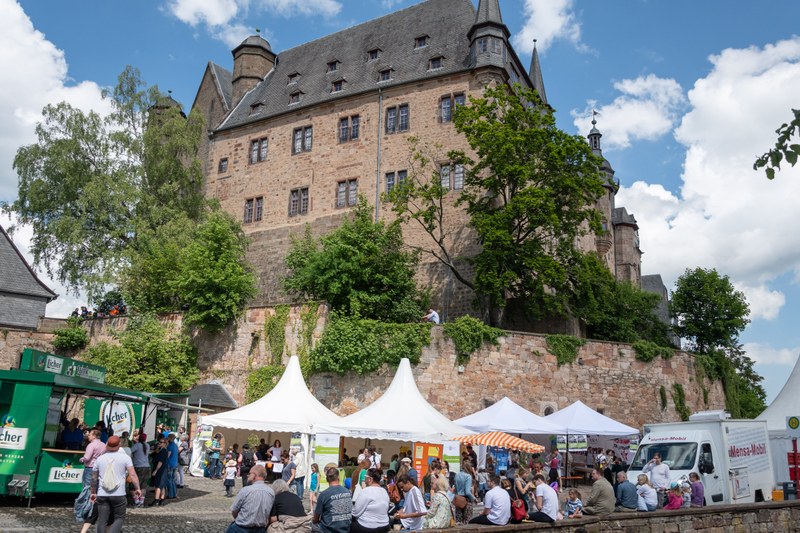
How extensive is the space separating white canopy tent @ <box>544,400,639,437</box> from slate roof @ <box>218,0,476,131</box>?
17645 millimetres

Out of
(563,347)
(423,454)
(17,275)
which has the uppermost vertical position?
(17,275)

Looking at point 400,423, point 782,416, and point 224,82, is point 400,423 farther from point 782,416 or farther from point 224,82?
point 224,82

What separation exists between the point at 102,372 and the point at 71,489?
12.3ft

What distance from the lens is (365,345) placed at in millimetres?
A: 25391

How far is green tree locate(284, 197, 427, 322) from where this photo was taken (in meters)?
28.1

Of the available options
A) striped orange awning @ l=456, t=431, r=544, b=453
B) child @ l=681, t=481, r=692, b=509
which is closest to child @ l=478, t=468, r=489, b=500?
striped orange awning @ l=456, t=431, r=544, b=453

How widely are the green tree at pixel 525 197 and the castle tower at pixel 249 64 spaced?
56.6 ft

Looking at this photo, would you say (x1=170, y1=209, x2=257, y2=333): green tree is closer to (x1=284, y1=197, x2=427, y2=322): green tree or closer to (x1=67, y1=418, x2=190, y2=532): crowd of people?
(x1=284, y1=197, x2=427, y2=322): green tree

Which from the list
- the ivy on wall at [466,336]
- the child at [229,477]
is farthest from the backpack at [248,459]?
the ivy on wall at [466,336]

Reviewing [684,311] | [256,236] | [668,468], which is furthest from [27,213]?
[684,311]

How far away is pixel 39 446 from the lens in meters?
12.8

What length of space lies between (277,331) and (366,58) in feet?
56.8

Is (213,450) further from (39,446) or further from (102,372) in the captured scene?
(39,446)

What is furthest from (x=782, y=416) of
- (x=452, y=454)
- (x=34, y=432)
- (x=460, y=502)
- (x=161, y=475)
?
(x=34, y=432)
